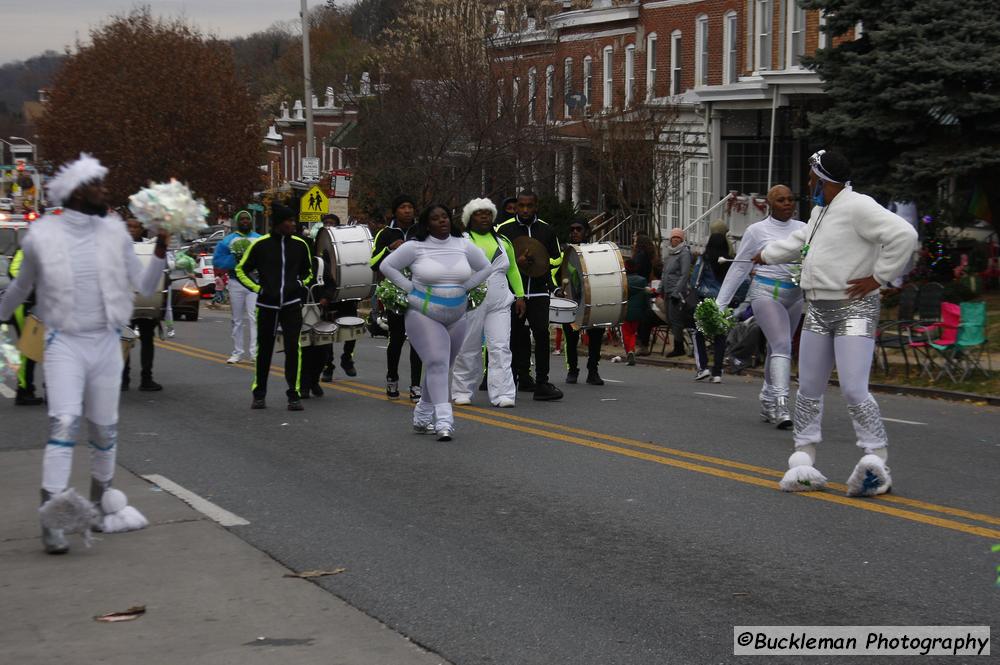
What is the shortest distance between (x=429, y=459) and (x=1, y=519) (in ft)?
11.1

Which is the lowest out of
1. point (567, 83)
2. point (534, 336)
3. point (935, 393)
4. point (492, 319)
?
point (935, 393)

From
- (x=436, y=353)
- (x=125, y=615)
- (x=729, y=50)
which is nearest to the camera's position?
(x=125, y=615)

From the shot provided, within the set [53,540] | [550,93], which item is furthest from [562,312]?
[550,93]

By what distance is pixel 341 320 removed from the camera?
16.0m

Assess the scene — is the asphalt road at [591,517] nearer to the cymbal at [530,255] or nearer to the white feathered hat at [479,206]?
the cymbal at [530,255]

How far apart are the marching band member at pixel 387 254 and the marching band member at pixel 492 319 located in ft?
1.50

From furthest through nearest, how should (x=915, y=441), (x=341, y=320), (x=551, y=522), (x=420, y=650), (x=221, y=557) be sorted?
(x=341, y=320), (x=915, y=441), (x=551, y=522), (x=221, y=557), (x=420, y=650)

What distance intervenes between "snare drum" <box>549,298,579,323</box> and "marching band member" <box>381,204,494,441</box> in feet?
13.4

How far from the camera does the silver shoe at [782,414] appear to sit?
41.3 ft

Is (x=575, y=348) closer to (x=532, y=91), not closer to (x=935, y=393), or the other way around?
(x=935, y=393)

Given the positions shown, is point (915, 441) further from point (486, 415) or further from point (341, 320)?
point (341, 320)

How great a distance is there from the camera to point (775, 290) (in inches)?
480

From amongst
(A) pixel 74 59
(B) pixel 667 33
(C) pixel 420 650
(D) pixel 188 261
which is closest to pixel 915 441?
(D) pixel 188 261

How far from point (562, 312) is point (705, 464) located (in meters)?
5.86
